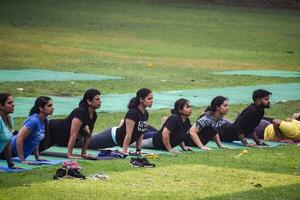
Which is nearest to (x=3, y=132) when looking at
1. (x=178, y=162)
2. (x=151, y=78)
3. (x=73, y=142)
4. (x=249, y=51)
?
(x=73, y=142)

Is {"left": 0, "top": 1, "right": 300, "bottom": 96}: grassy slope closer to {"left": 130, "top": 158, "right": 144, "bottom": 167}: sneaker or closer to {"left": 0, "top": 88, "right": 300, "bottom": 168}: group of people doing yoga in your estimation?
{"left": 0, "top": 88, "right": 300, "bottom": 168}: group of people doing yoga

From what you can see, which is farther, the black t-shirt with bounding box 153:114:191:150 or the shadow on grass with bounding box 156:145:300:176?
the black t-shirt with bounding box 153:114:191:150

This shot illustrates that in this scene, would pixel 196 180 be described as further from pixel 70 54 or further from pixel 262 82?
pixel 70 54

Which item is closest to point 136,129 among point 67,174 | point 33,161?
point 33,161

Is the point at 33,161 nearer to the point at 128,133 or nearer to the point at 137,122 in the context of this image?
the point at 128,133

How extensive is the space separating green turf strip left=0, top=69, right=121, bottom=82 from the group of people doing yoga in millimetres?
7314

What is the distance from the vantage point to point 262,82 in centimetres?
2336

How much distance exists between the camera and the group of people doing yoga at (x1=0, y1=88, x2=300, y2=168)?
12.2 metres

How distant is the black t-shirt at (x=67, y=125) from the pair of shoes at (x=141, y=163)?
0.97 m

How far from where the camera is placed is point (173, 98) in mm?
19672

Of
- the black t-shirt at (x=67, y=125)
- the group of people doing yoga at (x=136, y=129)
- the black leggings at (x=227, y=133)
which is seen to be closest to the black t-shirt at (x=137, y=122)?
the group of people doing yoga at (x=136, y=129)

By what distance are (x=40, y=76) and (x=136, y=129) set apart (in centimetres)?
931

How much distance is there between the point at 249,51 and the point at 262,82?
9.35m

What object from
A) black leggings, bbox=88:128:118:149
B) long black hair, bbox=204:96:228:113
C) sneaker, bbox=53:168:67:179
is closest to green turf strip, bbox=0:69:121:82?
black leggings, bbox=88:128:118:149
